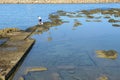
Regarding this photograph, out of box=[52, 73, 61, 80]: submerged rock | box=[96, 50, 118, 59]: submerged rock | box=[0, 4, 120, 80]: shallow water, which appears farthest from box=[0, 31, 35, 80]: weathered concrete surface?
box=[96, 50, 118, 59]: submerged rock

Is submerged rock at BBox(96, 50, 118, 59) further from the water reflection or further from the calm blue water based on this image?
the calm blue water

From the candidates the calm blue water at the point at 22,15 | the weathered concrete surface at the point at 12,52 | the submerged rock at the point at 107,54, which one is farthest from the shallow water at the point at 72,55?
the calm blue water at the point at 22,15

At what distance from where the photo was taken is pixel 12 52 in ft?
107

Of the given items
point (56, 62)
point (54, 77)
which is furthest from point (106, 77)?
point (56, 62)

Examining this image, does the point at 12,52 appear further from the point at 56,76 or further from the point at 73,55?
the point at 56,76

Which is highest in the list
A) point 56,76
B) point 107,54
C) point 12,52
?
point 12,52

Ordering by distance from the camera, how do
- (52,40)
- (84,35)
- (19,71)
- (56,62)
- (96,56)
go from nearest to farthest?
(19,71) < (56,62) < (96,56) < (52,40) < (84,35)

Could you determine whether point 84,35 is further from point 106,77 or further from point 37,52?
point 106,77

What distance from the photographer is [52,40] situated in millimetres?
44219

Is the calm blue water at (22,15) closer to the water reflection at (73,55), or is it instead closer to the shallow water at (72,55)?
the water reflection at (73,55)

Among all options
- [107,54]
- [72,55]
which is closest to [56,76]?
[72,55]

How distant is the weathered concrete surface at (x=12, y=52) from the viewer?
2571 centimetres

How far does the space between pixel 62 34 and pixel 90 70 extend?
2239 cm

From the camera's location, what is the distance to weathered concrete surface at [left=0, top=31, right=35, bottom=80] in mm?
25712
